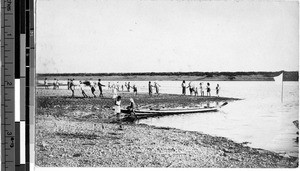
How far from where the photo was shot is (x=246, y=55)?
353 centimetres

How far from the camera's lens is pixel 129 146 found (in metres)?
3.54

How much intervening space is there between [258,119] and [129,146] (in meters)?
Answer: 0.68

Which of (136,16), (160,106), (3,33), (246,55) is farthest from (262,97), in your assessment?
(3,33)

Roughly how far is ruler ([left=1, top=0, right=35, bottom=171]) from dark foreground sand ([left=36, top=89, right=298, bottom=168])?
87mm

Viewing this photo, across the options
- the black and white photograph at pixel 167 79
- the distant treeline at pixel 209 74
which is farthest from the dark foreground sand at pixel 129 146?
the distant treeline at pixel 209 74

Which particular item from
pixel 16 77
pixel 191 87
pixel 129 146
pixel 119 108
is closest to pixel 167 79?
pixel 191 87

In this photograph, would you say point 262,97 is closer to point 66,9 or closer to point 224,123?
point 224,123

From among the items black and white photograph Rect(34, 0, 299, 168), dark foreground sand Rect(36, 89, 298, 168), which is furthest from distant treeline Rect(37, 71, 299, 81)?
dark foreground sand Rect(36, 89, 298, 168)

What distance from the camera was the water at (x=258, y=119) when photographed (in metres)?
3.53

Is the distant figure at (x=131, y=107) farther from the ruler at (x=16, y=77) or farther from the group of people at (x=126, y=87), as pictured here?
the ruler at (x=16, y=77)

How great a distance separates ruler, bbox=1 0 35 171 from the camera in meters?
3.47

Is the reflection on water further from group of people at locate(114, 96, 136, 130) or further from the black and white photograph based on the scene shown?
group of people at locate(114, 96, 136, 130)

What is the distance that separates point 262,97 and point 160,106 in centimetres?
53

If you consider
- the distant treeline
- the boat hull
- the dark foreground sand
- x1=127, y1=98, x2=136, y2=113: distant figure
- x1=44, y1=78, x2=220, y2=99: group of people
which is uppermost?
the distant treeline
